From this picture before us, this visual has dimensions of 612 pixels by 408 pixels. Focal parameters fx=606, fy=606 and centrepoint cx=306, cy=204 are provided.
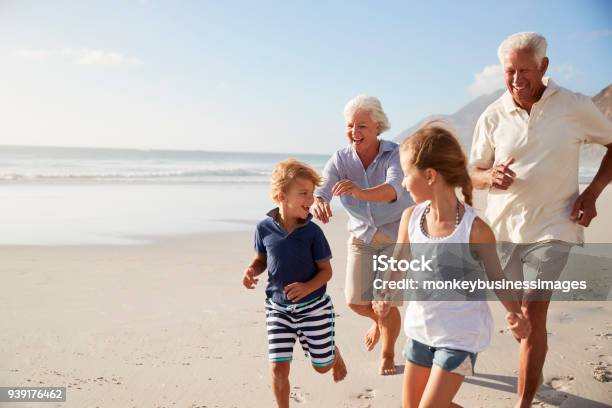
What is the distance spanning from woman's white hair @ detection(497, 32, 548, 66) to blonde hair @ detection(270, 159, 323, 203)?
1.32 metres

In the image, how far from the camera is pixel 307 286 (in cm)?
333

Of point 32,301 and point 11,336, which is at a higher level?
point 32,301

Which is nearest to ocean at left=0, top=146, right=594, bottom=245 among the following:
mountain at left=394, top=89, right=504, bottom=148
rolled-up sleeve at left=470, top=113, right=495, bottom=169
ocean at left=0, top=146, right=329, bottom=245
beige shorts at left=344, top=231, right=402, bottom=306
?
ocean at left=0, top=146, right=329, bottom=245

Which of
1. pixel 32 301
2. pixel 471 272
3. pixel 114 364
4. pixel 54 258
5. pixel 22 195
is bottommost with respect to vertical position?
pixel 114 364

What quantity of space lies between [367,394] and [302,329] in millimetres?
827

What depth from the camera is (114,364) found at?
4352 mm

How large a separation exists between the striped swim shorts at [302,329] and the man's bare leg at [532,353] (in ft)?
3.69

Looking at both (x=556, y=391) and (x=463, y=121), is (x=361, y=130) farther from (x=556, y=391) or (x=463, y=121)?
(x=463, y=121)

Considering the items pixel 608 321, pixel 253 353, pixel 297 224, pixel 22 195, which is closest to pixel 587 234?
pixel 608 321

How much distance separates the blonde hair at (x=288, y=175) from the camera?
11.1ft

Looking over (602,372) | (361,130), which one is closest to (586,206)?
(602,372)

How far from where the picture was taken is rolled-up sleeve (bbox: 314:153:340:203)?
13.5 ft

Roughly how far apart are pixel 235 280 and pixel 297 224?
375 cm

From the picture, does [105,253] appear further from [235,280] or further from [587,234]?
[587,234]
